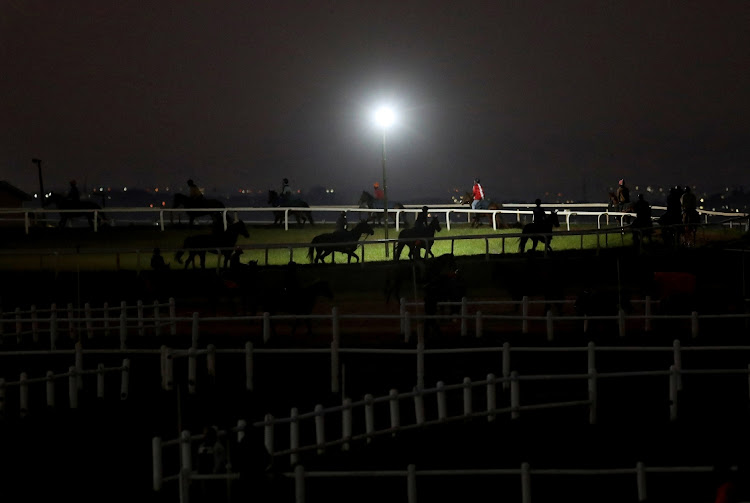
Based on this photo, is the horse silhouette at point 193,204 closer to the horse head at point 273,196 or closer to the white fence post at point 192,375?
the horse head at point 273,196

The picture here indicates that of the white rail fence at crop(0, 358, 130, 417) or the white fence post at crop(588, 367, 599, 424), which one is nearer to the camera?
the white fence post at crop(588, 367, 599, 424)

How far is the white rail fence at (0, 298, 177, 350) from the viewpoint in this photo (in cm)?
2012

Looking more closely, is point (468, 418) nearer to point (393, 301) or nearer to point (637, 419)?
point (637, 419)

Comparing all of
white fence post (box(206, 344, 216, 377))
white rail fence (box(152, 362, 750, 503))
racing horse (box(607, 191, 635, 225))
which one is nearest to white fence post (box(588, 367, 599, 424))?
white rail fence (box(152, 362, 750, 503))

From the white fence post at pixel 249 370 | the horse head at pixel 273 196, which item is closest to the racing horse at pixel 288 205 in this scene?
the horse head at pixel 273 196

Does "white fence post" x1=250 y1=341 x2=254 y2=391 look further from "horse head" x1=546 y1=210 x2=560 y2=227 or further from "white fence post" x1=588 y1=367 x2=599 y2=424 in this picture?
"horse head" x1=546 y1=210 x2=560 y2=227

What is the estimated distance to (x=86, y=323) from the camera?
75.2ft

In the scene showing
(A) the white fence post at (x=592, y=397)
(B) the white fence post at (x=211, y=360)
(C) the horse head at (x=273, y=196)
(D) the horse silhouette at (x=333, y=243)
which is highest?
(C) the horse head at (x=273, y=196)

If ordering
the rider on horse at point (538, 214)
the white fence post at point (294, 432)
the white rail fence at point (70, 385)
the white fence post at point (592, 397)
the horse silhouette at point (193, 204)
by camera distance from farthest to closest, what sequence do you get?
1. the horse silhouette at point (193, 204)
2. the rider on horse at point (538, 214)
3. the white rail fence at point (70, 385)
4. the white fence post at point (592, 397)
5. the white fence post at point (294, 432)

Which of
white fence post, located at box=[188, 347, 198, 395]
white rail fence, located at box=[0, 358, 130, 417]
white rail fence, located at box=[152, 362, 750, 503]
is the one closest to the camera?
white rail fence, located at box=[152, 362, 750, 503]

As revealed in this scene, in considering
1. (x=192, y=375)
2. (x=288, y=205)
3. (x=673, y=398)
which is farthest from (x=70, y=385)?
(x=288, y=205)

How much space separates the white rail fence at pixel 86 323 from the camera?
2012cm

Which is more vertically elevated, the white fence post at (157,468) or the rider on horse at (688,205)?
the rider on horse at (688,205)

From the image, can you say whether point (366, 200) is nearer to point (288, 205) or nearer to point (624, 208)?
point (288, 205)
